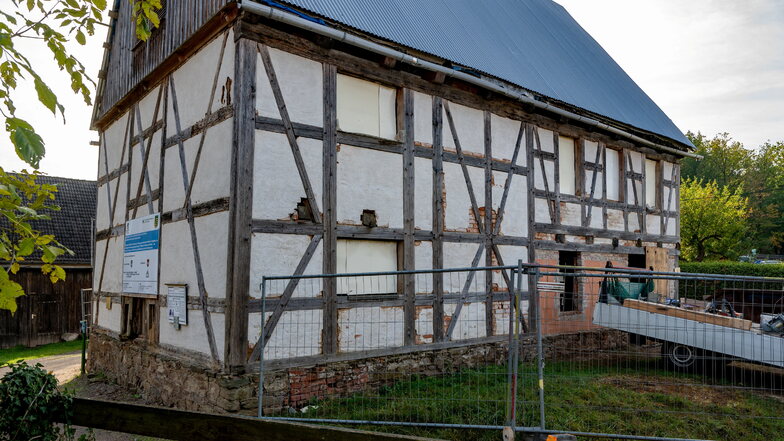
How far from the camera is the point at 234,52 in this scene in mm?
7824

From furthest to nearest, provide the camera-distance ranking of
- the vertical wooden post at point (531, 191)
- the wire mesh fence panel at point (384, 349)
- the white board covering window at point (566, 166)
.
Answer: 1. the white board covering window at point (566, 166)
2. the vertical wooden post at point (531, 191)
3. the wire mesh fence panel at point (384, 349)

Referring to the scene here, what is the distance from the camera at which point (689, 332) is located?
8.60 meters

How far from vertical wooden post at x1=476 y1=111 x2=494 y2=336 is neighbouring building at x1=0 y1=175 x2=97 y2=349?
47.4ft

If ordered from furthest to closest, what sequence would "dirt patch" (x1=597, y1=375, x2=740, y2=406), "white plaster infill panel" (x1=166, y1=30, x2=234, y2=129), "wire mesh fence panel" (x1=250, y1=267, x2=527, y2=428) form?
"white plaster infill panel" (x1=166, y1=30, x2=234, y2=129), "dirt patch" (x1=597, y1=375, x2=740, y2=406), "wire mesh fence panel" (x1=250, y1=267, x2=527, y2=428)

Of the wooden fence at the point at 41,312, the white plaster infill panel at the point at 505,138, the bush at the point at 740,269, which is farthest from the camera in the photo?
the bush at the point at 740,269

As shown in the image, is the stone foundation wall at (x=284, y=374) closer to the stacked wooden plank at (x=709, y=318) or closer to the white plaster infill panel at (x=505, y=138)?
the stacked wooden plank at (x=709, y=318)

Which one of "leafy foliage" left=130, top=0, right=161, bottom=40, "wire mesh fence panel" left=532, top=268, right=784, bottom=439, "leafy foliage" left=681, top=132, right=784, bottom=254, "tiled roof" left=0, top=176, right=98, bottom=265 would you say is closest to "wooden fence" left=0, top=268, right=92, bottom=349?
"tiled roof" left=0, top=176, right=98, bottom=265

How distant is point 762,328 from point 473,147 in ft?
18.4

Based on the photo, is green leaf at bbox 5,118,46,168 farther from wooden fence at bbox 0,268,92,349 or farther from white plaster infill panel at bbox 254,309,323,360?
wooden fence at bbox 0,268,92,349

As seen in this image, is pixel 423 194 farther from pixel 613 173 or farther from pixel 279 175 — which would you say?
pixel 613 173

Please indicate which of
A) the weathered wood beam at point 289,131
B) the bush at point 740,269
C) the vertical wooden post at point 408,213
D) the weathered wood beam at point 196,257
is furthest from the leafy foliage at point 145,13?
the bush at point 740,269

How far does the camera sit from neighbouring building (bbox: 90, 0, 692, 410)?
7.78m

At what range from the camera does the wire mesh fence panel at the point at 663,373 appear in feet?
20.9

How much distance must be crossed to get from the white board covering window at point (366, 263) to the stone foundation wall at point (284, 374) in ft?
3.69
